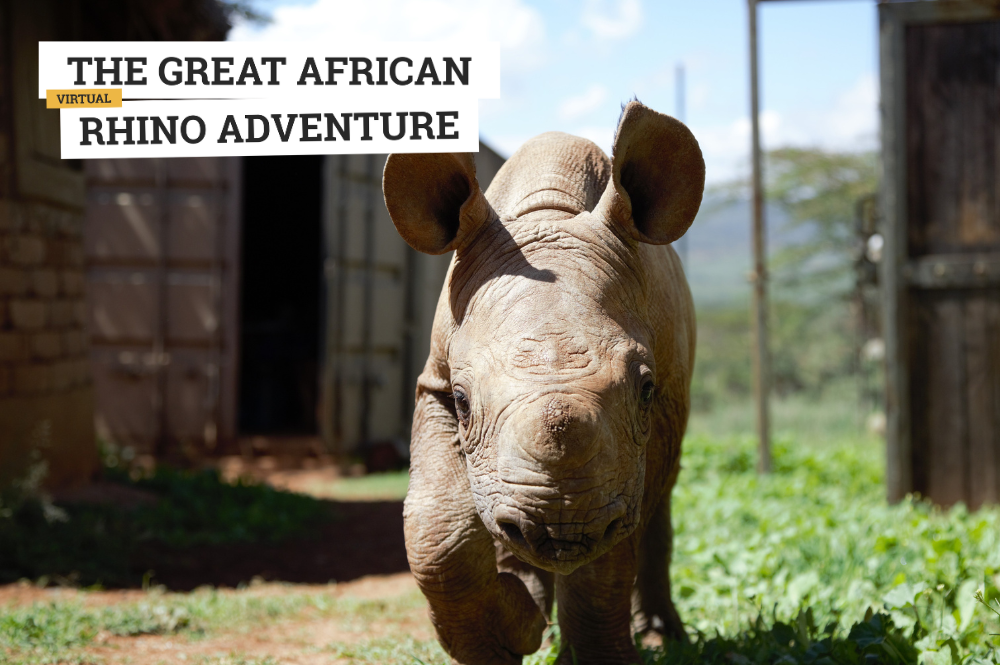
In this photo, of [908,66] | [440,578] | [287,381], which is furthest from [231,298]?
[440,578]

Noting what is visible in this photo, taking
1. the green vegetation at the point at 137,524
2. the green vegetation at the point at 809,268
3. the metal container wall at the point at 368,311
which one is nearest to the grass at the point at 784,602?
the green vegetation at the point at 137,524

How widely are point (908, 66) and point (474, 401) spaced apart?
653cm

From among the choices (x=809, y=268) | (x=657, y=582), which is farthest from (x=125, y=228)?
(x=809, y=268)

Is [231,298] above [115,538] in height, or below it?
above

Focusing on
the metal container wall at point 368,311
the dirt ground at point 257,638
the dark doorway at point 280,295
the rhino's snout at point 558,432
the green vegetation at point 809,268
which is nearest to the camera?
the rhino's snout at point 558,432

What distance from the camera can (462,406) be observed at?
2.88 m

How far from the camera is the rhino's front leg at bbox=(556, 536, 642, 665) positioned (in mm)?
3305

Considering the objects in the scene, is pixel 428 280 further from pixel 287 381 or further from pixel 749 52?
pixel 749 52

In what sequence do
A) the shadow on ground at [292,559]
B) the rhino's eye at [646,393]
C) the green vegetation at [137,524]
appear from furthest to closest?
the shadow on ground at [292,559] → the green vegetation at [137,524] → the rhino's eye at [646,393]

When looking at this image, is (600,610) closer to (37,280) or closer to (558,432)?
(558,432)

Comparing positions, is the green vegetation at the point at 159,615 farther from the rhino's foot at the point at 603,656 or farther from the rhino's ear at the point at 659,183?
the rhino's ear at the point at 659,183

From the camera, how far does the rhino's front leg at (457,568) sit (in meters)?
3.07

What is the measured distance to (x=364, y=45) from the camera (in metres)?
3.28

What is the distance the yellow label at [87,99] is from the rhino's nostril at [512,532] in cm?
205
